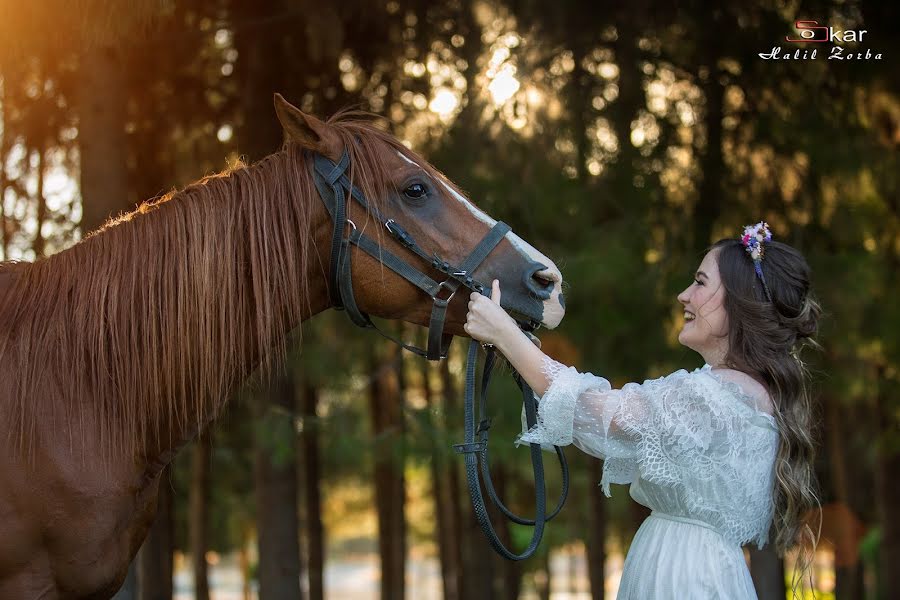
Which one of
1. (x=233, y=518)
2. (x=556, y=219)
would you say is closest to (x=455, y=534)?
(x=233, y=518)

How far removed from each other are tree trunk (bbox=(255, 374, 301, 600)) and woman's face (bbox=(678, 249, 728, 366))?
4.32 meters

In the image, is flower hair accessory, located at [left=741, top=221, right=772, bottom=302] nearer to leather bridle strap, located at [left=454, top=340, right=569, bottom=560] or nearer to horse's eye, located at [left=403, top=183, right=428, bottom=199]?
leather bridle strap, located at [left=454, top=340, right=569, bottom=560]

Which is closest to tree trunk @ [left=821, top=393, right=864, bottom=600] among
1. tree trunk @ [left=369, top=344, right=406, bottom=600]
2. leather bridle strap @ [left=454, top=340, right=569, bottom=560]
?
tree trunk @ [left=369, top=344, right=406, bottom=600]

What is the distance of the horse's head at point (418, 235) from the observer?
109 inches

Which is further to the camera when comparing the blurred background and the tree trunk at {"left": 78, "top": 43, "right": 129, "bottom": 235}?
the blurred background

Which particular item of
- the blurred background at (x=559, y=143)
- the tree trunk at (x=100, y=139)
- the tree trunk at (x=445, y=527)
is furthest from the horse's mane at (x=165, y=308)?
the tree trunk at (x=445, y=527)

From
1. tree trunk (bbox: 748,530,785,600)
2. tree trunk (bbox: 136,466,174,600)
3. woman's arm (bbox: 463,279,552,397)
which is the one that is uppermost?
woman's arm (bbox: 463,279,552,397)

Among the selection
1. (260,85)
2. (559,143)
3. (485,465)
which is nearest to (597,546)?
(559,143)

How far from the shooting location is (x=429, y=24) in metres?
6.56

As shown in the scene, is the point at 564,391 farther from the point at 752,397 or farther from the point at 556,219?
the point at 556,219

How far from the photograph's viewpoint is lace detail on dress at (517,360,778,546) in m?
2.57

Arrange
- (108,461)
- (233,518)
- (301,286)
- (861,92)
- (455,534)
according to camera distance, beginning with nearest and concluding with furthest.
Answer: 1. (108,461)
2. (301,286)
3. (861,92)
4. (455,534)
5. (233,518)

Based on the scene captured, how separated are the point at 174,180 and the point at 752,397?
5.47 meters

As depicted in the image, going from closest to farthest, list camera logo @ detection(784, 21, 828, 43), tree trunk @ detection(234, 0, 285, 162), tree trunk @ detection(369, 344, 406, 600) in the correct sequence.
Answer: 1. camera logo @ detection(784, 21, 828, 43)
2. tree trunk @ detection(234, 0, 285, 162)
3. tree trunk @ detection(369, 344, 406, 600)
